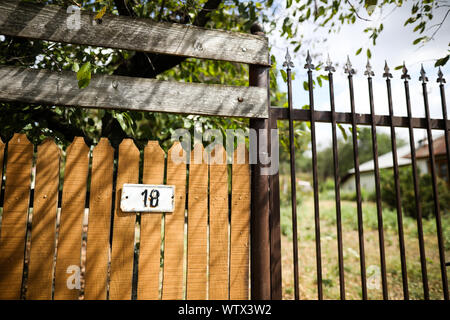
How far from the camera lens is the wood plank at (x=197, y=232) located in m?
1.89

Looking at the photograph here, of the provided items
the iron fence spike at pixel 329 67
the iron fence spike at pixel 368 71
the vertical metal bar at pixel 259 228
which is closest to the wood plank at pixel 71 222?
the vertical metal bar at pixel 259 228

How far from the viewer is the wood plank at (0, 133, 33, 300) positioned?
1.66m

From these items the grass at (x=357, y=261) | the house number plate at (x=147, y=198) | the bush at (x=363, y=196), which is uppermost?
the bush at (x=363, y=196)

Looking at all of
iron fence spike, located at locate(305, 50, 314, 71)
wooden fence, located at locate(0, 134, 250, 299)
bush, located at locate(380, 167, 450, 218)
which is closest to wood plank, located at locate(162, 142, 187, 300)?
wooden fence, located at locate(0, 134, 250, 299)

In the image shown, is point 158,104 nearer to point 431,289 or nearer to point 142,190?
point 142,190

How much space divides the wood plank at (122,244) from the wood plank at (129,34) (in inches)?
30.7

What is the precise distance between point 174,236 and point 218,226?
31cm

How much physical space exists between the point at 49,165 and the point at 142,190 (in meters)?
0.61

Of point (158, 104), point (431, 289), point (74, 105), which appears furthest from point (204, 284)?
point (431, 289)

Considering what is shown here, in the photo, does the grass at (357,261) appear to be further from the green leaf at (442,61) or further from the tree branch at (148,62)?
the tree branch at (148,62)

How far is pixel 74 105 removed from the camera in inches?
69.8

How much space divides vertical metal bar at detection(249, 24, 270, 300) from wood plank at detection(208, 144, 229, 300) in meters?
0.19

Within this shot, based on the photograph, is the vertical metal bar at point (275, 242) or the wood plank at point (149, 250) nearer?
the wood plank at point (149, 250)

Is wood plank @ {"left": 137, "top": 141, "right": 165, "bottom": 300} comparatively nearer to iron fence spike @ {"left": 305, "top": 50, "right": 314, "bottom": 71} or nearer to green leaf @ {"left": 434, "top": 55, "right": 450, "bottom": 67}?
iron fence spike @ {"left": 305, "top": 50, "right": 314, "bottom": 71}
